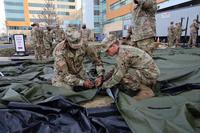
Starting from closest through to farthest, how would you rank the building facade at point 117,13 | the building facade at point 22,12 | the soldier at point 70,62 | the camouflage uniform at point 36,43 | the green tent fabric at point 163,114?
the green tent fabric at point 163,114, the soldier at point 70,62, the camouflage uniform at point 36,43, the building facade at point 117,13, the building facade at point 22,12

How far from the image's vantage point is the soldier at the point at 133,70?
2465mm

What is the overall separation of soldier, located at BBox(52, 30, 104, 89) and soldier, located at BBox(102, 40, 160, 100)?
0.31 metres

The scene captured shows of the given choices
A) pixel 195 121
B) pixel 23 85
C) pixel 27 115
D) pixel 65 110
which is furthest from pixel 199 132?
pixel 23 85

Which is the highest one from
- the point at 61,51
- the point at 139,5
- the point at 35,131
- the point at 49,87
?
the point at 139,5

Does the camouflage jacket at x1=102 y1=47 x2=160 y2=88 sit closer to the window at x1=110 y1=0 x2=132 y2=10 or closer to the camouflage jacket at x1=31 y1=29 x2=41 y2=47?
the camouflage jacket at x1=31 y1=29 x2=41 y2=47

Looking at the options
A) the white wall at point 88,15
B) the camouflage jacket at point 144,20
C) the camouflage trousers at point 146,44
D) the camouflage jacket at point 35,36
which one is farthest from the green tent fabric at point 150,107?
the white wall at point 88,15

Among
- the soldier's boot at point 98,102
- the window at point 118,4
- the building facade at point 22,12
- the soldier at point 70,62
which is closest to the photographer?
the soldier's boot at point 98,102

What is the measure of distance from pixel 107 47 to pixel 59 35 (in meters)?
7.50

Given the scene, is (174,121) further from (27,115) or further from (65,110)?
(27,115)

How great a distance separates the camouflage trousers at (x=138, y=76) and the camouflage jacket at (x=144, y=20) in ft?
4.02

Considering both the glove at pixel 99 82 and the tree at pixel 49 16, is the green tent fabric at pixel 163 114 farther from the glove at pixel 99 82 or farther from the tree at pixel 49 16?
the tree at pixel 49 16

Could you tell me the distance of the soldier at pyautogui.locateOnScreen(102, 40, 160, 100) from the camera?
2465 mm

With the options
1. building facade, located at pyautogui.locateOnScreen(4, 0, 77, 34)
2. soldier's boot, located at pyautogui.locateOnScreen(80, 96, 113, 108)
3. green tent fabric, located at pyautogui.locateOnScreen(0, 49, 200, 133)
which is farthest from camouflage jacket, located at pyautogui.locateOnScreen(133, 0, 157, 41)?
building facade, located at pyautogui.locateOnScreen(4, 0, 77, 34)

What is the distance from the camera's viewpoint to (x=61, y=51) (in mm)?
2816
